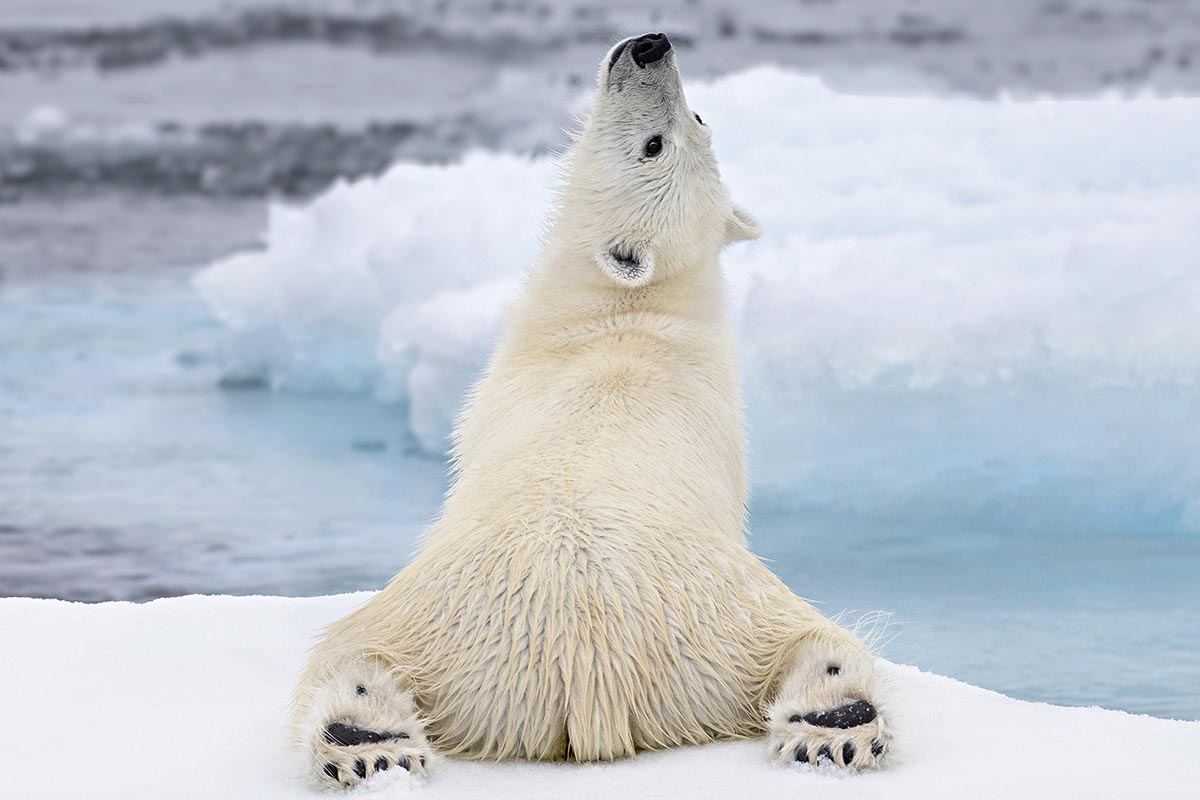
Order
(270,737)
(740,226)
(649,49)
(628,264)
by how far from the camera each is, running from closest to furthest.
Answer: (270,737) → (628,264) → (649,49) → (740,226)

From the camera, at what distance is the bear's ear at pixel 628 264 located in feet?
11.3

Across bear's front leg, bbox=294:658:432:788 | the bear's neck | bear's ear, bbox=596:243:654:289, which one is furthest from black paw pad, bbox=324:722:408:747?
bear's ear, bbox=596:243:654:289

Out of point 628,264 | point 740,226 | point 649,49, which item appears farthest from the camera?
point 740,226

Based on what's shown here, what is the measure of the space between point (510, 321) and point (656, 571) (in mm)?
1190

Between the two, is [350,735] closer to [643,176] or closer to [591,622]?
[591,622]

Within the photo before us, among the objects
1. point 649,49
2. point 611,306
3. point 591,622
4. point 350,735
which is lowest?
point 350,735

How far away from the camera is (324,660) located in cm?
279

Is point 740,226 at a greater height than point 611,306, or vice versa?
point 740,226

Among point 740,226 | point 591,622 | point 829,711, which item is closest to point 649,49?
point 740,226

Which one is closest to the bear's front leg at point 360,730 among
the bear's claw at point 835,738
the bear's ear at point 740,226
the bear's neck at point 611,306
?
the bear's claw at point 835,738

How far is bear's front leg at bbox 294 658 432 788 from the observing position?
2.50 metres

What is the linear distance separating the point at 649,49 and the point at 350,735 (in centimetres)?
203

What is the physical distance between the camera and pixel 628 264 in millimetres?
3492

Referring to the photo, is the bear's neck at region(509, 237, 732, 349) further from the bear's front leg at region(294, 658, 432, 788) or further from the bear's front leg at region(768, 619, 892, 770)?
the bear's front leg at region(294, 658, 432, 788)
